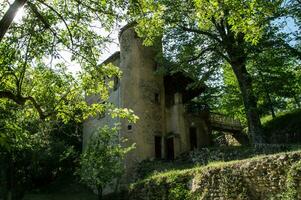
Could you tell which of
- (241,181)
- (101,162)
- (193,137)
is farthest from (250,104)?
(241,181)

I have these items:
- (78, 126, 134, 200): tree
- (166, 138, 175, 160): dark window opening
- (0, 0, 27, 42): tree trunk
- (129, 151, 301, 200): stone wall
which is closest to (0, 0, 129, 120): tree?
(0, 0, 27, 42): tree trunk

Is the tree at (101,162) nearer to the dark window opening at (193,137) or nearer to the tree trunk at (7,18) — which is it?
Answer: the dark window opening at (193,137)

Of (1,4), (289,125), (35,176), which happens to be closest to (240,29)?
(1,4)

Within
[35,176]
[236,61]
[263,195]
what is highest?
[236,61]

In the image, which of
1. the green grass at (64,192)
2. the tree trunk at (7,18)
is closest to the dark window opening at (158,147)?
the green grass at (64,192)

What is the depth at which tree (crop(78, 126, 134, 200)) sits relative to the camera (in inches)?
868

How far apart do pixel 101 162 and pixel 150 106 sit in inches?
304

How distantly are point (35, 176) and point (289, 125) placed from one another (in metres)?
18.1

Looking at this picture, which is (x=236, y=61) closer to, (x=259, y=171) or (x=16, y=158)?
(x=259, y=171)

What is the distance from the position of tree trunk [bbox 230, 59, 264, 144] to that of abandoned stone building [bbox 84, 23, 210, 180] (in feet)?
20.6

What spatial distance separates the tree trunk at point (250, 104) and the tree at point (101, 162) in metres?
7.96

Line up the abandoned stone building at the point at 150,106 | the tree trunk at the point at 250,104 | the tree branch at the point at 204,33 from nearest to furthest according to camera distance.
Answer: the tree trunk at the point at 250,104, the tree branch at the point at 204,33, the abandoned stone building at the point at 150,106

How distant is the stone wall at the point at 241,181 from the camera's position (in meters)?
13.5

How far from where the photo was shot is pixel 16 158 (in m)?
25.7
